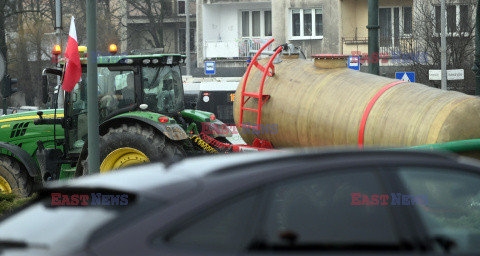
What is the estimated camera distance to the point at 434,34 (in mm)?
36156

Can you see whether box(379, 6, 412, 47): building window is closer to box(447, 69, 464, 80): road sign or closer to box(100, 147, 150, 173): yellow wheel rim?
box(447, 69, 464, 80): road sign

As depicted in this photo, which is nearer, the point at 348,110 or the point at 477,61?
the point at 348,110

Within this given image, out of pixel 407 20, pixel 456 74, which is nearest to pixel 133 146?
pixel 456 74

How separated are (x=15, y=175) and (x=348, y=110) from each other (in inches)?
218

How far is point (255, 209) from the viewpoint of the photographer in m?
3.93

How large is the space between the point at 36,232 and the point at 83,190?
0.30 metres

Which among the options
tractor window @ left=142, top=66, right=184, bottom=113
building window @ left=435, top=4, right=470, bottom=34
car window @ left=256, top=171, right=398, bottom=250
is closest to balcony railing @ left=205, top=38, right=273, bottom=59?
building window @ left=435, top=4, right=470, bottom=34

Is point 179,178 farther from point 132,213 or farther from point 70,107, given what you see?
point 70,107

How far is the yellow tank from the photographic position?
9.99 meters

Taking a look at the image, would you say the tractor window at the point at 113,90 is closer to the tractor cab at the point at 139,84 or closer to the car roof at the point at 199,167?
the tractor cab at the point at 139,84

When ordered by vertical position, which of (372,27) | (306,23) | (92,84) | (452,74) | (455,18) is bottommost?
(452,74)

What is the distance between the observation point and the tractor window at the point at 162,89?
44.2 feet

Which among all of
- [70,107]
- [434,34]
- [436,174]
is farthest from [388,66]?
[436,174]

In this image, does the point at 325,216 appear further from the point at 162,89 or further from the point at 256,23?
the point at 256,23
